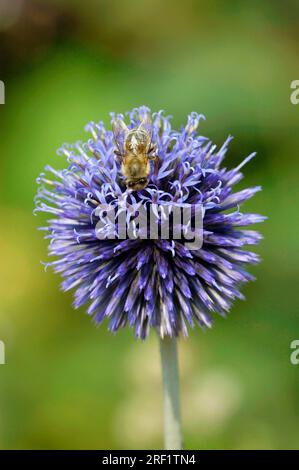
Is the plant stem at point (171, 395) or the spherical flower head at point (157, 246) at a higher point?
the spherical flower head at point (157, 246)

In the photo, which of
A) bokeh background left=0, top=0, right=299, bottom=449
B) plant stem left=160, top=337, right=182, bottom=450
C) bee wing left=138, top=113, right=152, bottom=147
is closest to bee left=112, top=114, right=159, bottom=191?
bee wing left=138, top=113, right=152, bottom=147

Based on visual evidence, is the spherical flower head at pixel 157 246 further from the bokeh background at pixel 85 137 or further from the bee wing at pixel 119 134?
the bokeh background at pixel 85 137

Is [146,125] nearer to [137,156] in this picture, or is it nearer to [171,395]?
[137,156]

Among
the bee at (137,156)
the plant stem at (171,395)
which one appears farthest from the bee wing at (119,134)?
the plant stem at (171,395)

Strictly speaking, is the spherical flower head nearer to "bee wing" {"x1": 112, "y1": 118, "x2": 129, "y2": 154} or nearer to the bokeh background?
"bee wing" {"x1": 112, "y1": 118, "x2": 129, "y2": 154}

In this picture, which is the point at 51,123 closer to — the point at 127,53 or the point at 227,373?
the point at 127,53

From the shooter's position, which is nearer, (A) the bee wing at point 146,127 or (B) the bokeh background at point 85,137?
(A) the bee wing at point 146,127
